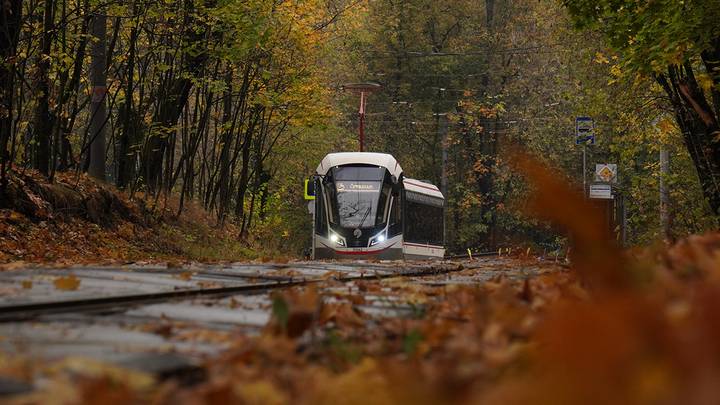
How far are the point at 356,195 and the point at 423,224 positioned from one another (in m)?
4.98

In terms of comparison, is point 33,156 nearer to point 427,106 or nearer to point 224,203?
point 224,203

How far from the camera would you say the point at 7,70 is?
718 inches

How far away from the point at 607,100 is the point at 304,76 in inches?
440

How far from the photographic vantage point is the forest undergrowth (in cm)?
1856

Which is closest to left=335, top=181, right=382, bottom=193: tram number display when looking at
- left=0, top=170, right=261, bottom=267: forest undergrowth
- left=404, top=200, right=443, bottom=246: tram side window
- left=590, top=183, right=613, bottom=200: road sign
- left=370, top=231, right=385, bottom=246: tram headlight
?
left=370, top=231, right=385, bottom=246: tram headlight

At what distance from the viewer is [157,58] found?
1059 inches

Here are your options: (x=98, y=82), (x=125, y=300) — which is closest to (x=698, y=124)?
(x=98, y=82)

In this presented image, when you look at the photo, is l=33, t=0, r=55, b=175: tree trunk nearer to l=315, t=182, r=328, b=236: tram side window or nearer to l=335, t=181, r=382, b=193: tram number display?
l=335, t=181, r=382, b=193: tram number display

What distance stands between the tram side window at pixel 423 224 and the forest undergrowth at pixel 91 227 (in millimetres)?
6198

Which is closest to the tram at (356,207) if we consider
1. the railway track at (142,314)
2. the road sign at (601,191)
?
A: the road sign at (601,191)

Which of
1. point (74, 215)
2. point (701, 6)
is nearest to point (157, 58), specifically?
point (74, 215)

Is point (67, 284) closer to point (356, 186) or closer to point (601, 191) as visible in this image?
point (356, 186)

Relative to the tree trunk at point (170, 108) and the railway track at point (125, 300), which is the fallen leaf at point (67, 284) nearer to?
the railway track at point (125, 300)

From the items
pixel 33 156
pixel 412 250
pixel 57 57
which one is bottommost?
pixel 412 250
